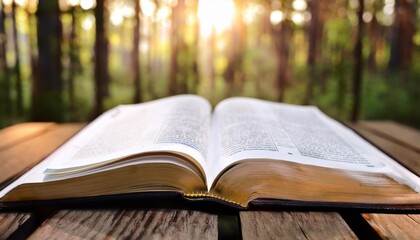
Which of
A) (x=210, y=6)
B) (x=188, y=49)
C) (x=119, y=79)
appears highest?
(x=210, y=6)

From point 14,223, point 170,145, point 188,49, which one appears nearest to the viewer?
point 14,223

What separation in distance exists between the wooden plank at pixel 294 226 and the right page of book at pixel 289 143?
11 centimetres

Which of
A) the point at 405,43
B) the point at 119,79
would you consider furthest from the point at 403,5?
the point at 119,79

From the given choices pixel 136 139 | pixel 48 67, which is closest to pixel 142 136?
pixel 136 139

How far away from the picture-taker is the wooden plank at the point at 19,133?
3.50ft

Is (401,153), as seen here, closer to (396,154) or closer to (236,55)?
(396,154)

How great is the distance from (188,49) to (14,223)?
22.7ft

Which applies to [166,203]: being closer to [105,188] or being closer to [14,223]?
[105,188]

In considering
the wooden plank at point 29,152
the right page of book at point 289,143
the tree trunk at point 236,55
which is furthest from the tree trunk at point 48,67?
the tree trunk at point 236,55

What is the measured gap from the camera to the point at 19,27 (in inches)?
255

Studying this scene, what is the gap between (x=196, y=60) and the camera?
7254 mm

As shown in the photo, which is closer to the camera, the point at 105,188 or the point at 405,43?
the point at 105,188

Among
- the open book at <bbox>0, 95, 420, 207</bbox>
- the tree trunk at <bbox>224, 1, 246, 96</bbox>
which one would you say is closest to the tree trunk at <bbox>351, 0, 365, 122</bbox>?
the open book at <bbox>0, 95, 420, 207</bbox>

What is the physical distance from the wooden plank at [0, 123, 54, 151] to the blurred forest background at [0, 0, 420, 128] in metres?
1.49
